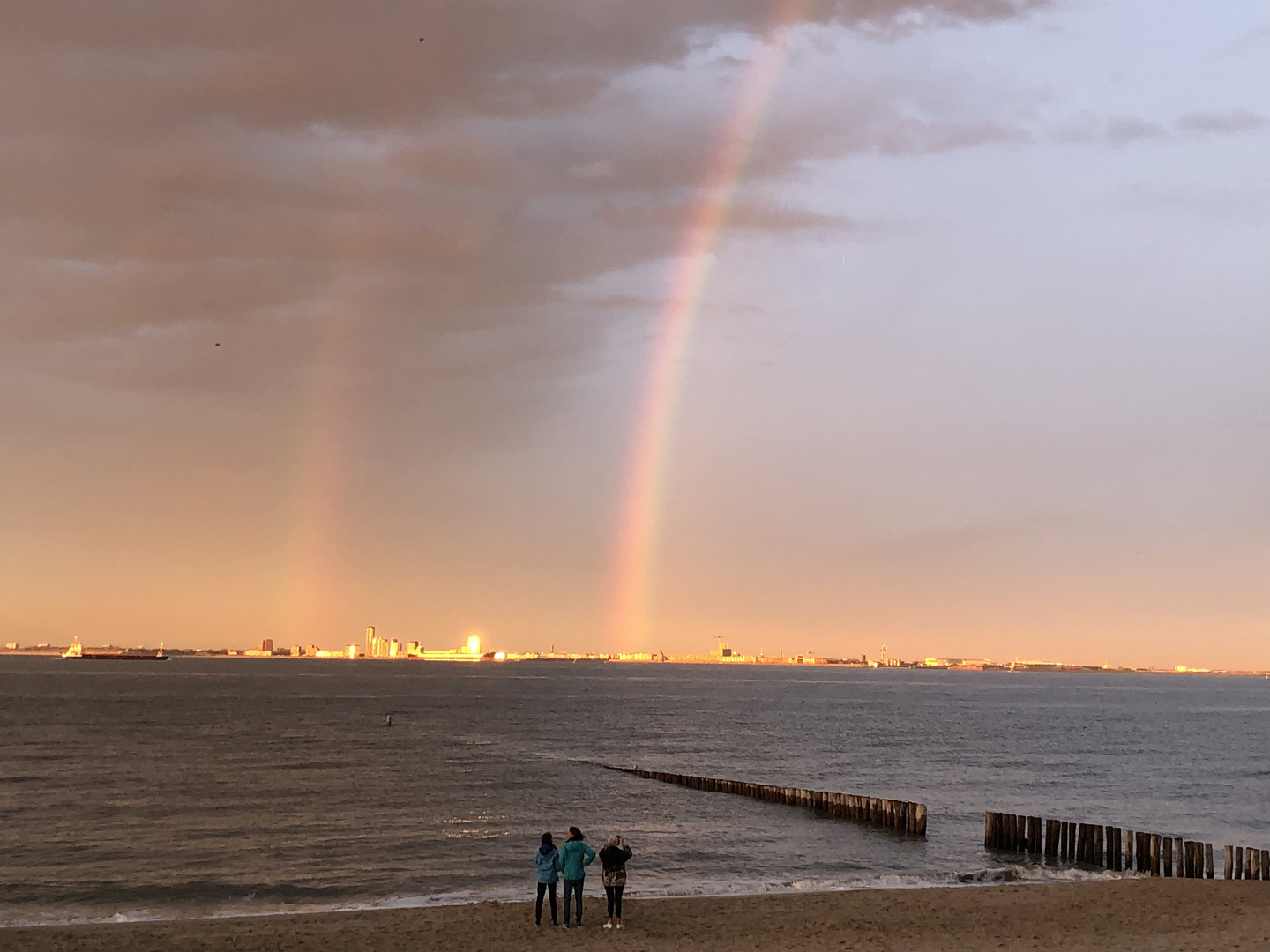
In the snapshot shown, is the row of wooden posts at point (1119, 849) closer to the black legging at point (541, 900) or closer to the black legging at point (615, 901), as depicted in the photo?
the black legging at point (615, 901)

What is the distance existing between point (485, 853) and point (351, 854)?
14.8 ft

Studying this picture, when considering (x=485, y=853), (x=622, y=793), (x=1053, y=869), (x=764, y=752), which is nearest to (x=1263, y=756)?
(x=764, y=752)

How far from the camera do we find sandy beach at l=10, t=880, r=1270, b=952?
23.0 metres

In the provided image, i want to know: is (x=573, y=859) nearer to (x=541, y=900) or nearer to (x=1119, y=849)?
(x=541, y=900)

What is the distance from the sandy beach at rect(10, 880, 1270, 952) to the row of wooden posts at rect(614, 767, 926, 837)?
15.3 meters

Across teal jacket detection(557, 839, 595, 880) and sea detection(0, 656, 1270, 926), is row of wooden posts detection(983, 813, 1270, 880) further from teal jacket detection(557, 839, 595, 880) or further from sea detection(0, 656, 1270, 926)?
teal jacket detection(557, 839, 595, 880)

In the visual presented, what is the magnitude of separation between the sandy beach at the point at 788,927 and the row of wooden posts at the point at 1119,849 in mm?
3945

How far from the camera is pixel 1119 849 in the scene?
36688mm

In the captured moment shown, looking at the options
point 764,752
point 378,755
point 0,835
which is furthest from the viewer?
point 764,752

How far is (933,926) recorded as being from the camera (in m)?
24.9

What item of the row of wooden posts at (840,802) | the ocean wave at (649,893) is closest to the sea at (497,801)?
the ocean wave at (649,893)

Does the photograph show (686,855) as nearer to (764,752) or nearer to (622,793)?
(622,793)

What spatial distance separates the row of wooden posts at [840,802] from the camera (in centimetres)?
4478

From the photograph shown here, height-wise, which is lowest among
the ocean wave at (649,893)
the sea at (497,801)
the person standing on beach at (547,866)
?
the sea at (497,801)
